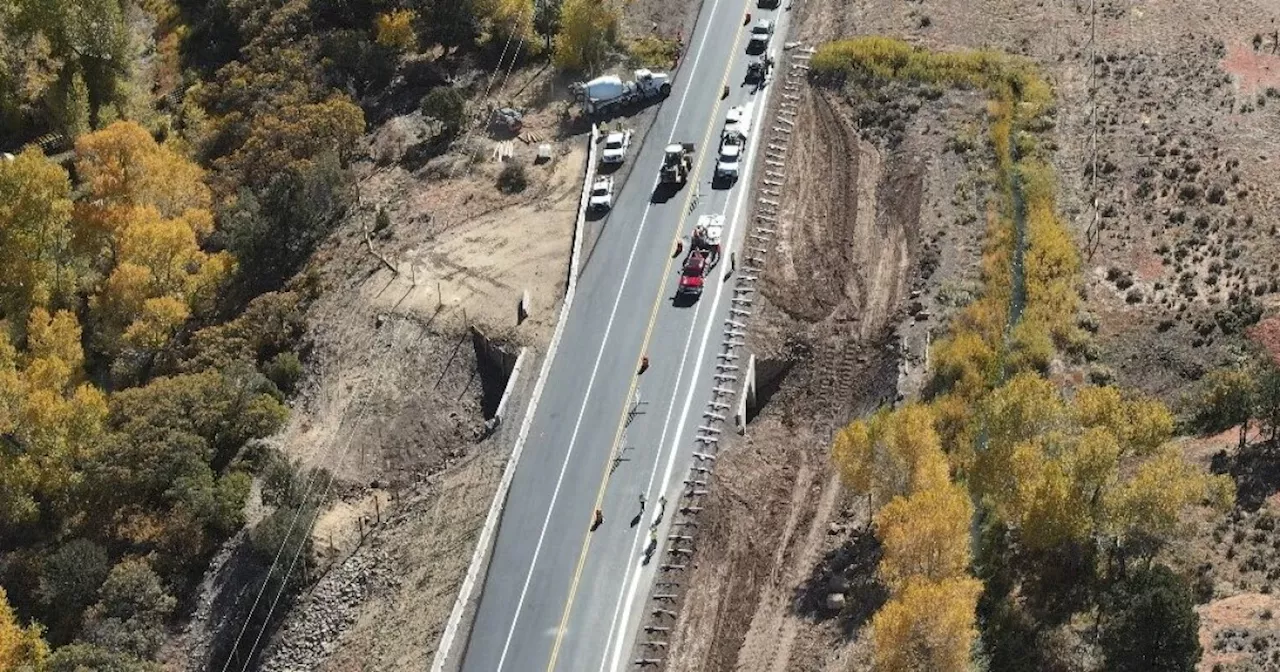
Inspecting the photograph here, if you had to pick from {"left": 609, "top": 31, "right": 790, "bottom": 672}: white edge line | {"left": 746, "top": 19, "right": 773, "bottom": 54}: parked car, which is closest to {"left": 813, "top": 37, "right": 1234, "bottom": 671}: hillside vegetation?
{"left": 609, "top": 31, "right": 790, "bottom": 672}: white edge line

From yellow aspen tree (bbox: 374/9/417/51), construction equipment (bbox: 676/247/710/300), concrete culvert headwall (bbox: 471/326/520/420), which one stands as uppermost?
yellow aspen tree (bbox: 374/9/417/51)

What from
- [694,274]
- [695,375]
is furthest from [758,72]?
[695,375]

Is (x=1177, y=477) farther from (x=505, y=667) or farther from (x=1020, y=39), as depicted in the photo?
(x=1020, y=39)

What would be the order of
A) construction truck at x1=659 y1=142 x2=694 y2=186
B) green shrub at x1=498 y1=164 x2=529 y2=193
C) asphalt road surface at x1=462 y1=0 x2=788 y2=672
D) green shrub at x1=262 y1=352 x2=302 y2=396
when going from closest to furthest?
1. asphalt road surface at x1=462 y1=0 x2=788 y2=672
2. green shrub at x1=262 y1=352 x2=302 y2=396
3. construction truck at x1=659 y1=142 x2=694 y2=186
4. green shrub at x1=498 y1=164 x2=529 y2=193

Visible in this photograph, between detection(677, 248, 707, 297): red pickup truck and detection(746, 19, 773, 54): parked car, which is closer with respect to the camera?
detection(677, 248, 707, 297): red pickup truck

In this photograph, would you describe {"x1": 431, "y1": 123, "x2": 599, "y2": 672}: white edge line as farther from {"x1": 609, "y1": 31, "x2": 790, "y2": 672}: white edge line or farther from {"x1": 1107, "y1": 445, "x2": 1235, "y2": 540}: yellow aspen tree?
{"x1": 1107, "y1": 445, "x2": 1235, "y2": 540}: yellow aspen tree

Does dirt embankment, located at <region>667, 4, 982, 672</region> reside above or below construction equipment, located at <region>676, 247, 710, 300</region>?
below
